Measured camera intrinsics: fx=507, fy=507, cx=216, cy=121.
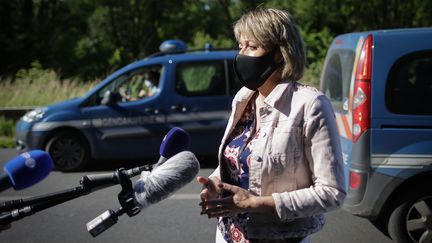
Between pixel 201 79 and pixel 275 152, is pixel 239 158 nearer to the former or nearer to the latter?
pixel 275 152

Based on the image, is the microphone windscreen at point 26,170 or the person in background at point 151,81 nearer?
the microphone windscreen at point 26,170

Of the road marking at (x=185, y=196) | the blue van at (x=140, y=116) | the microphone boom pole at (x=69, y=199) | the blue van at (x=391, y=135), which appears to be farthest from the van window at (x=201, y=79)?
the microphone boom pole at (x=69, y=199)

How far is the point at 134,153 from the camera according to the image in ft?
24.5

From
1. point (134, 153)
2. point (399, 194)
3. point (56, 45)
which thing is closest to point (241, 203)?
point (399, 194)

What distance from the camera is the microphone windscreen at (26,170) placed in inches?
60.8

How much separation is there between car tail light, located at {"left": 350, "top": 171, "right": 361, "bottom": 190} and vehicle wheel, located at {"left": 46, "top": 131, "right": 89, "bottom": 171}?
15.4 feet

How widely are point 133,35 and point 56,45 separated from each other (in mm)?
4969

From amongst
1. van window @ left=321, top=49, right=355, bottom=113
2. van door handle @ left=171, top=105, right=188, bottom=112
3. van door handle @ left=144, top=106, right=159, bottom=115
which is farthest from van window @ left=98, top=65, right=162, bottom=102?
van window @ left=321, top=49, right=355, bottom=113

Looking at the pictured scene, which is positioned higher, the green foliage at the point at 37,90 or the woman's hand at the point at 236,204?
the woman's hand at the point at 236,204

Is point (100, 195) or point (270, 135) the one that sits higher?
point (270, 135)

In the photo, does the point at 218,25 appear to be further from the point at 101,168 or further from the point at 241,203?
the point at 241,203

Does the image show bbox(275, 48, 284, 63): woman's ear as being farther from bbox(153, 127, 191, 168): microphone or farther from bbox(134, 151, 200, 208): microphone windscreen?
bbox(134, 151, 200, 208): microphone windscreen

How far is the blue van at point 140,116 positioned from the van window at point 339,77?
8.63 feet

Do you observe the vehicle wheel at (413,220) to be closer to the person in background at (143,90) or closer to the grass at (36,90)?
the person in background at (143,90)
